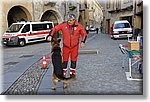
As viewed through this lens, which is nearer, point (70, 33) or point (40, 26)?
point (70, 33)

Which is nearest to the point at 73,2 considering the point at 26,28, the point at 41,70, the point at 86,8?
the point at 86,8

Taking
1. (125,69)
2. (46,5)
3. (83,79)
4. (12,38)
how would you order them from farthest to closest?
1. (46,5)
2. (12,38)
3. (125,69)
4. (83,79)

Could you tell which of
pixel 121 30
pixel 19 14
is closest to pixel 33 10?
pixel 19 14

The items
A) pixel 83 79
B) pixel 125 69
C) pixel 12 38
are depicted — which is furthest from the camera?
pixel 12 38

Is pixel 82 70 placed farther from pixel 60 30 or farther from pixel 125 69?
pixel 60 30

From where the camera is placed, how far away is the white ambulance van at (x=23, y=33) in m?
17.9

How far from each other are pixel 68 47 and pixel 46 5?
20.4 metres

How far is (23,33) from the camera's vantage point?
1853cm

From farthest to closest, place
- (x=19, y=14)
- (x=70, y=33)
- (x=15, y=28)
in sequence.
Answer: (x=19, y=14) → (x=15, y=28) → (x=70, y=33)

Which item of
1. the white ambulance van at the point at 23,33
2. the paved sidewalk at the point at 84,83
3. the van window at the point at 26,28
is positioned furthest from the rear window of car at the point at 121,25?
the paved sidewalk at the point at 84,83

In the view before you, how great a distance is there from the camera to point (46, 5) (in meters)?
24.7

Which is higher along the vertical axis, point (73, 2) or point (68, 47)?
point (73, 2)

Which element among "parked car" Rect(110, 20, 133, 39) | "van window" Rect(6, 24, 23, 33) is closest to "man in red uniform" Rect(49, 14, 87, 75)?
"van window" Rect(6, 24, 23, 33)

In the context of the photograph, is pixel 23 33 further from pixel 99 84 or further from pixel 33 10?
pixel 99 84
